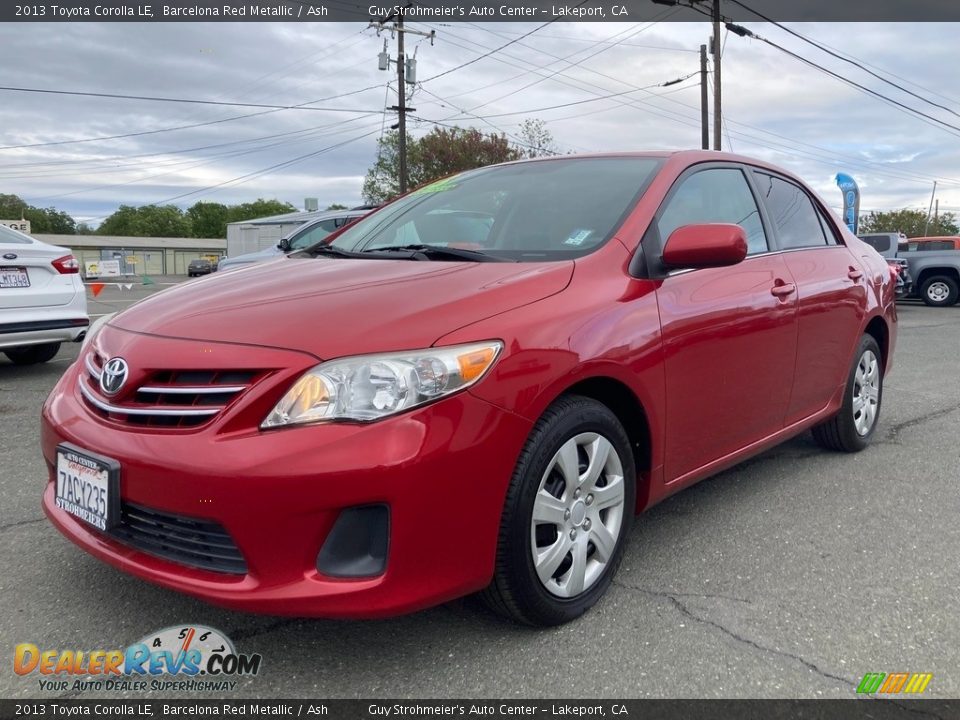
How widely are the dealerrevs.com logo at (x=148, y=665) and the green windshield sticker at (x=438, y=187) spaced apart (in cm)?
217

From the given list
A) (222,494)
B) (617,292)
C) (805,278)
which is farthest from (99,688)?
(805,278)

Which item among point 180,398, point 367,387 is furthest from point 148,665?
point 367,387

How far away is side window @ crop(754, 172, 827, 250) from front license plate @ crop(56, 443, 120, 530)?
299cm

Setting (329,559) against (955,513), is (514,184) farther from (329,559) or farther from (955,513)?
(955,513)

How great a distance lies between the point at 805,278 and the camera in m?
3.69

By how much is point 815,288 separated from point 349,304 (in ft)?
7.95

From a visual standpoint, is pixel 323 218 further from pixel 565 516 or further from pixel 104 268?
pixel 104 268

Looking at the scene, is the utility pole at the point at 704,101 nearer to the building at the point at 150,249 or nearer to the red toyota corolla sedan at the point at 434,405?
the red toyota corolla sedan at the point at 434,405

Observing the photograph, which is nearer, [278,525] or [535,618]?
[278,525]

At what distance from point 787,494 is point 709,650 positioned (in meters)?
1.61

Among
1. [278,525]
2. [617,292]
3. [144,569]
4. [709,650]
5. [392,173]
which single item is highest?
[392,173]

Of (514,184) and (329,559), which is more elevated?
(514,184)

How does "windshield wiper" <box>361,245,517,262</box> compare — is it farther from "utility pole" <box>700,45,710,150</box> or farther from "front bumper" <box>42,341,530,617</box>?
"utility pole" <box>700,45,710,150</box>

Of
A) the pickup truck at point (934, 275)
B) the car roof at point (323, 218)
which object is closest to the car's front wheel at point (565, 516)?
the car roof at point (323, 218)
